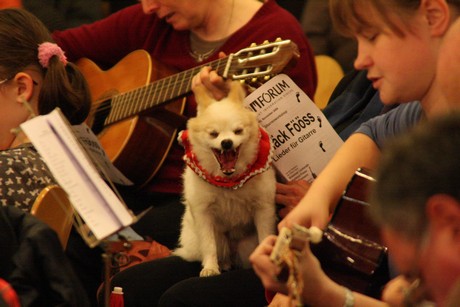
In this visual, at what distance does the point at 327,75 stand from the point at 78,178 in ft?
7.23

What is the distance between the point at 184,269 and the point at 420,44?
89 centimetres

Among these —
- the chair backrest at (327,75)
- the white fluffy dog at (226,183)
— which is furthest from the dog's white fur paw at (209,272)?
the chair backrest at (327,75)

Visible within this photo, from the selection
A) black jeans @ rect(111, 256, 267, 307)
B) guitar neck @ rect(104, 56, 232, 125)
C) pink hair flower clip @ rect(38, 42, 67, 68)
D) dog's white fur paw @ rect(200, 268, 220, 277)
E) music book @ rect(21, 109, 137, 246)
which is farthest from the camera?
guitar neck @ rect(104, 56, 232, 125)

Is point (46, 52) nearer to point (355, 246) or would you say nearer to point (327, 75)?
point (355, 246)

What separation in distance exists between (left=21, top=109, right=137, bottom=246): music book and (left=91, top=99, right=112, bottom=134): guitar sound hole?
4.10 feet

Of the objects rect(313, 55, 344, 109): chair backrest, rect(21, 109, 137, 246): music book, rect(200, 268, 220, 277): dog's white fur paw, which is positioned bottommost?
rect(313, 55, 344, 109): chair backrest

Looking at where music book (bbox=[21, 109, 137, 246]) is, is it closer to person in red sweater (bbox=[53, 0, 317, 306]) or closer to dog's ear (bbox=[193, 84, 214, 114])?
dog's ear (bbox=[193, 84, 214, 114])

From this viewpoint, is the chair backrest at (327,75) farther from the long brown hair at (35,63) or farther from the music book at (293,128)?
the long brown hair at (35,63)

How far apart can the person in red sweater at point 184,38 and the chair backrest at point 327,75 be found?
0.85 m

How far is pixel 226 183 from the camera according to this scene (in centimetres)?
191

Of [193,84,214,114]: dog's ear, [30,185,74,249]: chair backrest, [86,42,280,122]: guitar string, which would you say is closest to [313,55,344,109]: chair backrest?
[86,42,280,122]: guitar string

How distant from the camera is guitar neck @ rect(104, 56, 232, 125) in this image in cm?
221

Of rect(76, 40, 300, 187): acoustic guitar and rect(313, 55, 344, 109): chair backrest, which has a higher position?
rect(76, 40, 300, 187): acoustic guitar

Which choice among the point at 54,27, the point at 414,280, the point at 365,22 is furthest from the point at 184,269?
the point at 54,27
